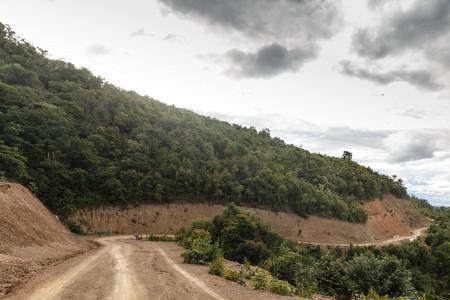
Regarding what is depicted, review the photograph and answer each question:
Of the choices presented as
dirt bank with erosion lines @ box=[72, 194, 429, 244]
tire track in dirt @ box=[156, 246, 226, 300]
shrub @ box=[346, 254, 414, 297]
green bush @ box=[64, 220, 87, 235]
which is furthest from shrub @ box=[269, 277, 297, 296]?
dirt bank with erosion lines @ box=[72, 194, 429, 244]

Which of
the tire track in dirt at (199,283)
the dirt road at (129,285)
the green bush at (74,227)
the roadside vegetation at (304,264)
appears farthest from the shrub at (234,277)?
the green bush at (74,227)

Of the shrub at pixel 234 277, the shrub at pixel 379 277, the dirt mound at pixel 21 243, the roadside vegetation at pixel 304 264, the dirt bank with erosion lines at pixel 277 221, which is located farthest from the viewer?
the dirt bank with erosion lines at pixel 277 221

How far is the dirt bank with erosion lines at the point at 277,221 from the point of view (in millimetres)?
63875

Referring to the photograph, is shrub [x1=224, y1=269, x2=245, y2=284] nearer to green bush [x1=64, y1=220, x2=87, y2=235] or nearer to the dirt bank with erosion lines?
green bush [x1=64, y1=220, x2=87, y2=235]

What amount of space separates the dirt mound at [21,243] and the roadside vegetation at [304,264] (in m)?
9.64

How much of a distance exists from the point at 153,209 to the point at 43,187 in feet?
68.4

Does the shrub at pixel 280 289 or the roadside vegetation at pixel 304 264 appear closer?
the shrub at pixel 280 289

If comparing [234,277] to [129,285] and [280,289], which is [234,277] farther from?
[129,285]

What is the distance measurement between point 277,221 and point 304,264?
52.6m

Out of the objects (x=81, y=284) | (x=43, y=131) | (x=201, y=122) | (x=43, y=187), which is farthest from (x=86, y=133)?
(x=81, y=284)

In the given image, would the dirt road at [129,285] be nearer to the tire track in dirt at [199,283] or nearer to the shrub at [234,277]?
the tire track in dirt at [199,283]

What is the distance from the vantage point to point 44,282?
17219 mm

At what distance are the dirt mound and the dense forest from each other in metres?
15.5

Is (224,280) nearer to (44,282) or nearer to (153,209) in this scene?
(44,282)
